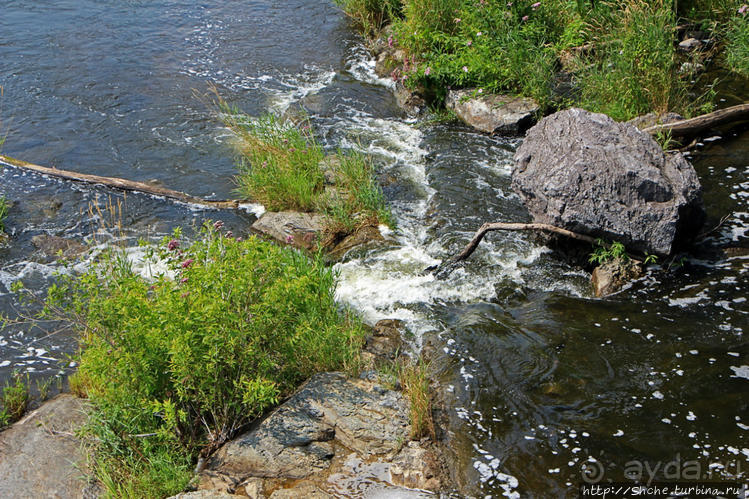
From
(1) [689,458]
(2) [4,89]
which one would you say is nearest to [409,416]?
(1) [689,458]

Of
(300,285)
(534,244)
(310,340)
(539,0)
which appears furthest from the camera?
(539,0)

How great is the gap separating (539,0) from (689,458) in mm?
8700

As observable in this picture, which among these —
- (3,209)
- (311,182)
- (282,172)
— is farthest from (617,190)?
(3,209)

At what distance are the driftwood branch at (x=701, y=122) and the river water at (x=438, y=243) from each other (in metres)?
0.26

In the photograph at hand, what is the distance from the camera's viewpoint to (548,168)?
710 centimetres

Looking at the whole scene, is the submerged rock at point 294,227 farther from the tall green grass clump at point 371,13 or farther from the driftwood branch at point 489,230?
the tall green grass clump at point 371,13

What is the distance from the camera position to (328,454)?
507 cm

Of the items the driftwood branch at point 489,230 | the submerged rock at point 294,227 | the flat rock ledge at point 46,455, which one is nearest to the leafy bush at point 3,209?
the submerged rock at point 294,227

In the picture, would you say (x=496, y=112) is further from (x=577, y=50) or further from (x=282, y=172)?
(x=282, y=172)

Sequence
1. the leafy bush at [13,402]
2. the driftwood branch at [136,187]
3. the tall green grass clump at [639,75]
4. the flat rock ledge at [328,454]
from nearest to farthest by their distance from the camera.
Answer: the flat rock ledge at [328,454] < the leafy bush at [13,402] < the driftwood branch at [136,187] < the tall green grass clump at [639,75]

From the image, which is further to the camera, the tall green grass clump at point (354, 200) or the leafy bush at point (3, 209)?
the leafy bush at point (3, 209)

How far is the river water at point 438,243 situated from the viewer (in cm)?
514

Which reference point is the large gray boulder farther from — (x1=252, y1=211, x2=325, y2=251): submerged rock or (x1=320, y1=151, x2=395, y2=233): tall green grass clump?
(x1=252, y1=211, x2=325, y2=251): submerged rock

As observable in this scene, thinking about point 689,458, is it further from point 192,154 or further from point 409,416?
point 192,154
